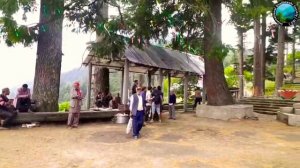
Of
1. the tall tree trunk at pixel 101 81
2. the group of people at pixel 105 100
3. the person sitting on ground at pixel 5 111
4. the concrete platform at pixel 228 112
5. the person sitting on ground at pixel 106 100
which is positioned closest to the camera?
the person sitting on ground at pixel 5 111

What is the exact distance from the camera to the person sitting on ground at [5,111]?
447 inches

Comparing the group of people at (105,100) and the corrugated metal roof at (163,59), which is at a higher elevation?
the corrugated metal roof at (163,59)

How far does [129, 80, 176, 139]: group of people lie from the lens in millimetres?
10625

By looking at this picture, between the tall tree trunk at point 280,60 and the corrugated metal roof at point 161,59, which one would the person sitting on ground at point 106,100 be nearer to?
the corrugated metal roof at point 161,59

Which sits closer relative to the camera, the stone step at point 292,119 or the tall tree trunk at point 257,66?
the stone step at point 292,119

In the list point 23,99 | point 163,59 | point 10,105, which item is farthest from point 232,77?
point 10,105

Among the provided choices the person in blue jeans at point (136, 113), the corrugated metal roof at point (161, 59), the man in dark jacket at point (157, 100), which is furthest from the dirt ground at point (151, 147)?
the corrugated metal roof at point (161, 59)

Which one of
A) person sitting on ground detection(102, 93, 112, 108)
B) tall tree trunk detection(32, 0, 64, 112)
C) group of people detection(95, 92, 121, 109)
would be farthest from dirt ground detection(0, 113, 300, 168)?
person sitting on ground detection(102, 93, 112, 108)

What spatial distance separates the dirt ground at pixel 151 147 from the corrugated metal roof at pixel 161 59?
180 inches

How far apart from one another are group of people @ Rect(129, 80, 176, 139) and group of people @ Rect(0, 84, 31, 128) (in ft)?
12.6

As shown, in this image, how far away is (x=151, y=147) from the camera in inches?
365

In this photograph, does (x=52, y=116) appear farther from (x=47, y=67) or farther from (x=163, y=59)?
(x=163, y=59)

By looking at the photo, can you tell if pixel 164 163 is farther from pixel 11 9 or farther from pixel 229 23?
pixel 229 23

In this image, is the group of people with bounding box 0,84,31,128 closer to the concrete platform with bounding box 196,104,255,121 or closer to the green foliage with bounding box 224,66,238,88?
the concrete platform with bounding box 196,104,255,121
